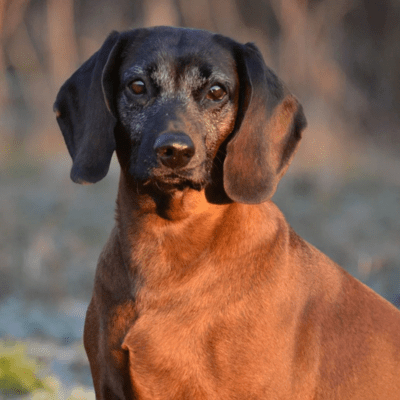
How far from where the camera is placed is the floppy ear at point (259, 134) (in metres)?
2.92

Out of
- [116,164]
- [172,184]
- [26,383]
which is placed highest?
[172,184]

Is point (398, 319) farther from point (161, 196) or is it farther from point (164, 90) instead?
point (164, 90)

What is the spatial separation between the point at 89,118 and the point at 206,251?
806mm

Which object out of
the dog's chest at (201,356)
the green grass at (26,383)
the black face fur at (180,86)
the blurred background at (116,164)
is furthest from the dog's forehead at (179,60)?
the blurred background at (116,164)

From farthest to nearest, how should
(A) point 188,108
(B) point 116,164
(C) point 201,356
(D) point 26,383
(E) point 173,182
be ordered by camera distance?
(B) point 116,164
(D) point 26,383
(A) point 188,108
(E) point 173,182
(C) point 201,356

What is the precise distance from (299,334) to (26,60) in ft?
27.4

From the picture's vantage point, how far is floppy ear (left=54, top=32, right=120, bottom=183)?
9.70 ft

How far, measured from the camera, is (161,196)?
2949 millimetres

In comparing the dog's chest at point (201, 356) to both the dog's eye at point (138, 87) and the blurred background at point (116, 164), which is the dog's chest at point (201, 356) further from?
the blurred background at point (116, 164)

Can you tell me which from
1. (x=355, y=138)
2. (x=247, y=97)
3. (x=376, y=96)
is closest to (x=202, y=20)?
(x=355, y=138)

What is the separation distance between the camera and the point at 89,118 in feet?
9.87

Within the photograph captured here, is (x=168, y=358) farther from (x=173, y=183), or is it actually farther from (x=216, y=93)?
(x=216, y=93)

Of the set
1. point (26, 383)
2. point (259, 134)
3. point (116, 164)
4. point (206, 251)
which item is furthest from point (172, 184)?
point (116, 164)

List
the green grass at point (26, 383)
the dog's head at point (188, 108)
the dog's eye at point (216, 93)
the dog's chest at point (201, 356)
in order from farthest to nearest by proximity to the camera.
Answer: the green grass at point (26, 383) → the dog's eye at point (216, 93) → the dog's head at point (188, 108) → the dog's chest at point (201, 356)
